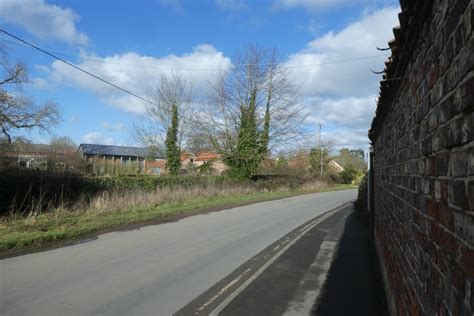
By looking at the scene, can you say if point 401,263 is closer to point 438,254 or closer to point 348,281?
point 438,254

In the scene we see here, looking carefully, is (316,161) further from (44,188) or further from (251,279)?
(251,279)

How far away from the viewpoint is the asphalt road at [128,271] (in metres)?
6.22

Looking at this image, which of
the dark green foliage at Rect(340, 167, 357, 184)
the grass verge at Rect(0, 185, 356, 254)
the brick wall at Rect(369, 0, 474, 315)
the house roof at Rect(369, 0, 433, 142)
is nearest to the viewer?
the brick wall at Rect(369, 0, 474, 315)

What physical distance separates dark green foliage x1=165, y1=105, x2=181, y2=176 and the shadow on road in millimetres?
32714

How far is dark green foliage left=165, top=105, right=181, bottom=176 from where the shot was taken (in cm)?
4375

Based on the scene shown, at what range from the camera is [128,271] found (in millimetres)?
8281

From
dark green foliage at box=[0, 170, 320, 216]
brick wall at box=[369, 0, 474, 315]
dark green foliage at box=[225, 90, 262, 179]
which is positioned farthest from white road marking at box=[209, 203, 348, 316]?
dark green foliage at box=[225, 90, 262, 179]

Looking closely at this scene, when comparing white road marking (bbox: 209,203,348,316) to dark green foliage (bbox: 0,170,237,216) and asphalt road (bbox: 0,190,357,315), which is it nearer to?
asphalt road (bbox: 0,190,357,315)

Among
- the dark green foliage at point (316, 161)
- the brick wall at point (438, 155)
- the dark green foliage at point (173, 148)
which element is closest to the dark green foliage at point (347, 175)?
the dark green foliage at point (316, 161)

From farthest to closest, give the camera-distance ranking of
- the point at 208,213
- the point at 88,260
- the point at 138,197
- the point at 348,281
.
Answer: the point at 138,197 < the point at 208,213 < the point at 88,260 < the point at 348,281

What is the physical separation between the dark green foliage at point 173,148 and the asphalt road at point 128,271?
1173 inches

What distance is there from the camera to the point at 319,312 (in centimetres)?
624

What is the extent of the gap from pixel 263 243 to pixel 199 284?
192 inches

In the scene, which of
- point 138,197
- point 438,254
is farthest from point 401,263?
point 138,197
